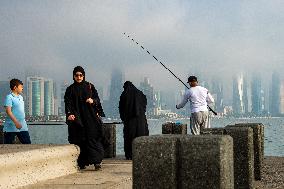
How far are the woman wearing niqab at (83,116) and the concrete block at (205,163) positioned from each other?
16.5 feet

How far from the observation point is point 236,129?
735 cm

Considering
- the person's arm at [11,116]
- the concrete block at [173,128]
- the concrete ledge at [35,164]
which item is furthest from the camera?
the concrete block at [173,128]

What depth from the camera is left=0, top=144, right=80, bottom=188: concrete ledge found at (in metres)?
6.62

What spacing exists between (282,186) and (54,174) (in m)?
3.58

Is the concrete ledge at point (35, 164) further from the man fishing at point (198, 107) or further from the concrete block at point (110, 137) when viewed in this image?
the concrete block at point (110, 137)

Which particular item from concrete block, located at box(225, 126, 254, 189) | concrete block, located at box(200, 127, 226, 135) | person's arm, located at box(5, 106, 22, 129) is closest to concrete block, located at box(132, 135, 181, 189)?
concrete block, located at box(200, 127, 226, 135)

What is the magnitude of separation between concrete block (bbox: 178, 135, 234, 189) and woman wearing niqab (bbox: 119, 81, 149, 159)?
8.64 meters

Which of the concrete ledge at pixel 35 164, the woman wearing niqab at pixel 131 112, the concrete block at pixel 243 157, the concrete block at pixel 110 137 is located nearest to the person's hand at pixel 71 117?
the concrete ledge at pixel 35 164

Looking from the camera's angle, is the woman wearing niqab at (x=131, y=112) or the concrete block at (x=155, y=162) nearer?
the concrete block at (x=155, y=162)

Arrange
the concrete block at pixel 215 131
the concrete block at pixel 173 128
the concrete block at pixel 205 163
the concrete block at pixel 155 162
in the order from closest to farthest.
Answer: the concrete block at pixel 205 163, the concrete block at pixel 155 162, the concrete block at pixel 215 131, the concrete block at pixel 173 128

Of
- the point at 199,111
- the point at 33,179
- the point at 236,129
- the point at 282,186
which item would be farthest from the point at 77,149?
the point at 199,111

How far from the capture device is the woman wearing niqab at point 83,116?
9.06m

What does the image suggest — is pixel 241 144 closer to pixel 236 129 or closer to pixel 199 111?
pixel 236 129

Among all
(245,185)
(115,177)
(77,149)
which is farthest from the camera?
(77,149)
